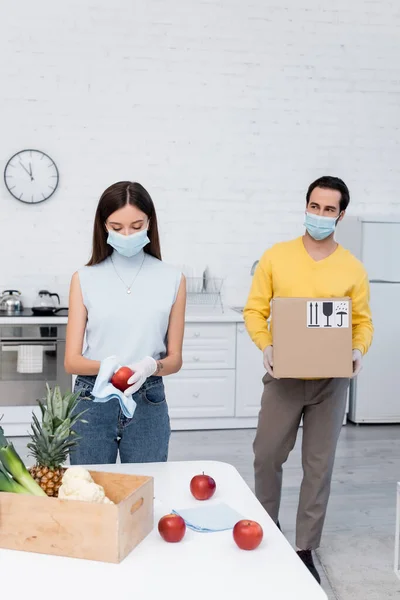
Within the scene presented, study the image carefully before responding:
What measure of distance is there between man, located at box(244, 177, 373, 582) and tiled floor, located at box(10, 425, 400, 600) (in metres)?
0.22

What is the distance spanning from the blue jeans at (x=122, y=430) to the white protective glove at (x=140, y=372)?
0.14 m

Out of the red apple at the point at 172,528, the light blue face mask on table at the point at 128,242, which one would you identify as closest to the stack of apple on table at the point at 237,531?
the red apple at the point at 172,528

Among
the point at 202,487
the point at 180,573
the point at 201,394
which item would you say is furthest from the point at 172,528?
the point at 201,394

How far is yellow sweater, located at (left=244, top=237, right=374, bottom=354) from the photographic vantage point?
2.61m

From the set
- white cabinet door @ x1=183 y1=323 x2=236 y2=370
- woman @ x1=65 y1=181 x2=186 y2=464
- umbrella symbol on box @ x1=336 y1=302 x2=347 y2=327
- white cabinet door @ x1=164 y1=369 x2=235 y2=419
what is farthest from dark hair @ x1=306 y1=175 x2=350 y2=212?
white cabinet door @ x1=164 y1=369 x2=235 y2=419


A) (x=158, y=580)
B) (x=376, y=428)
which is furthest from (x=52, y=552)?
(x=376, y=428)

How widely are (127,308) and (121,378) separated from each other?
0.36 m

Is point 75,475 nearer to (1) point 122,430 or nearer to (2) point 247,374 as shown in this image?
(1) point 122,430

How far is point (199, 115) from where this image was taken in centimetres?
525

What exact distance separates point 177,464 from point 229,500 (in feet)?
0.91

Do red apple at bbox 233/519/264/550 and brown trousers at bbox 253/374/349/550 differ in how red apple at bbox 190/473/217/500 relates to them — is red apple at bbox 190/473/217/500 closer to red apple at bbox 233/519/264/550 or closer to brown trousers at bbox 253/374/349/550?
red apple at bbox 233/519/264/550

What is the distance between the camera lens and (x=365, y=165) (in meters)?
5.49

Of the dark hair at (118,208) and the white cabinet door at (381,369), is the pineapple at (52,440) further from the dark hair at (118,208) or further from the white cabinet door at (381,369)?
the white cabinet door at (381,369)

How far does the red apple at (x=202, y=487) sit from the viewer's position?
1.67 meters
